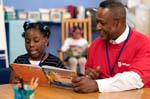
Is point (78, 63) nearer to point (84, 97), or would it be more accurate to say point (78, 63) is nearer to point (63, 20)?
point (63, 20)

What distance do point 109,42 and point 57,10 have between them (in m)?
3.25

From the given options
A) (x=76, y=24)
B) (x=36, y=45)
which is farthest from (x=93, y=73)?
(x=76, y=24)

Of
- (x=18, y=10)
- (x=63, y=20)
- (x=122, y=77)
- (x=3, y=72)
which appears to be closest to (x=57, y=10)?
(x=63, y=20)

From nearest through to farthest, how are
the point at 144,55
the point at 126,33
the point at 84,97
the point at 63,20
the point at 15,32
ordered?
1. the point at 84,97
2. the point at 144,55
3. the point at 126,33
4. the point at 15,32
5. the point at 63,20

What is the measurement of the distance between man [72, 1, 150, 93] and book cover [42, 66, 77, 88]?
5.4 inches

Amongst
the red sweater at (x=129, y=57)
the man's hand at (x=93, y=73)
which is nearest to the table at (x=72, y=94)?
the red sweater at (x=129, y=57)

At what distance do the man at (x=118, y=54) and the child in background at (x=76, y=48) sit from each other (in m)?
2.77

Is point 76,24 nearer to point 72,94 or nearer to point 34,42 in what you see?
point 34,42

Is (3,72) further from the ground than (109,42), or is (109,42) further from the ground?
(109,42)

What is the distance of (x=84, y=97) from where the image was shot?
168 cm

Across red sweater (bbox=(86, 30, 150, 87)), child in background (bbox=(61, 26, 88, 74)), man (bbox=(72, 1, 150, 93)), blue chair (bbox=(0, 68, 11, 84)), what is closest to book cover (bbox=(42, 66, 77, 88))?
man (bbox=(72, 1, 150, 93))

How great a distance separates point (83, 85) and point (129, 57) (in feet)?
1.48

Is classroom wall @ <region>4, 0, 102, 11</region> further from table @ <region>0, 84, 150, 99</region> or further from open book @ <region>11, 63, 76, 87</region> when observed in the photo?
table @ <region>0, 84, 150, 99</region>

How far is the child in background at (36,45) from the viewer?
2312 mm
